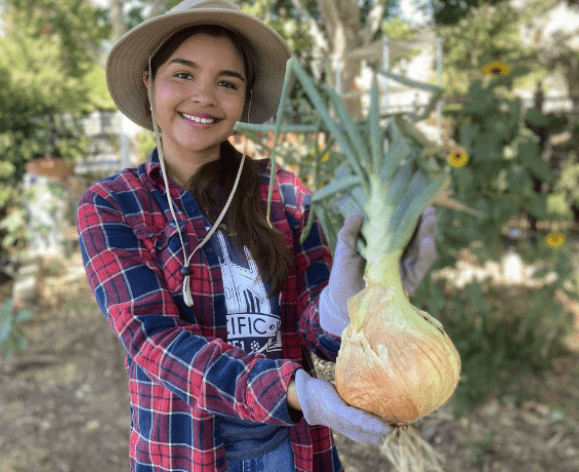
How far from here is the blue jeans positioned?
1.07 m

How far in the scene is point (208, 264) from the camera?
1075 millimetres

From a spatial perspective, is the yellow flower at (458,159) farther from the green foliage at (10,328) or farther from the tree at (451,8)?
the green foliage at (10,328)

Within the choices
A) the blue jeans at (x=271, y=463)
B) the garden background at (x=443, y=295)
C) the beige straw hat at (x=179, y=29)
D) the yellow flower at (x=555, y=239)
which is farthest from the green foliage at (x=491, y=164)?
the blue jeans at (x=271, y=463)

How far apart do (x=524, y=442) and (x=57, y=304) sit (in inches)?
137

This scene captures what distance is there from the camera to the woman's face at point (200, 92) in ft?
3.47

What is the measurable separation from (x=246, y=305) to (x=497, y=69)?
2.15 metres

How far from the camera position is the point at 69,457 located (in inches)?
99.3

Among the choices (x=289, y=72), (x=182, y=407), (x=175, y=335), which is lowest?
(x=182, y=407)

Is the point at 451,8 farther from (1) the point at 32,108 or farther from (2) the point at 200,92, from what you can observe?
(1) the point at 32,108

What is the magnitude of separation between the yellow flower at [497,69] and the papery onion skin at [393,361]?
2172 mm

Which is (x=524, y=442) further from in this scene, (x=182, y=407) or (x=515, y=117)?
(x=182, y=407)

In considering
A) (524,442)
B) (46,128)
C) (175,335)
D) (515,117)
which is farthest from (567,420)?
(46,128)

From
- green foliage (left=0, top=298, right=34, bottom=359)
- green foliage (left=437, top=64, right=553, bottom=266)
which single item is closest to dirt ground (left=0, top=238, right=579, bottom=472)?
green foliage (left=0, top=298, right=34, bottom=359)

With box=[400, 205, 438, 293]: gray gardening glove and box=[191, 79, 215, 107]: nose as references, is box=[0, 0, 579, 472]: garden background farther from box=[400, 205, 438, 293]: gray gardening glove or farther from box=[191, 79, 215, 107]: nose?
box=[400, 205, 438, 293]: gray gardening glove
